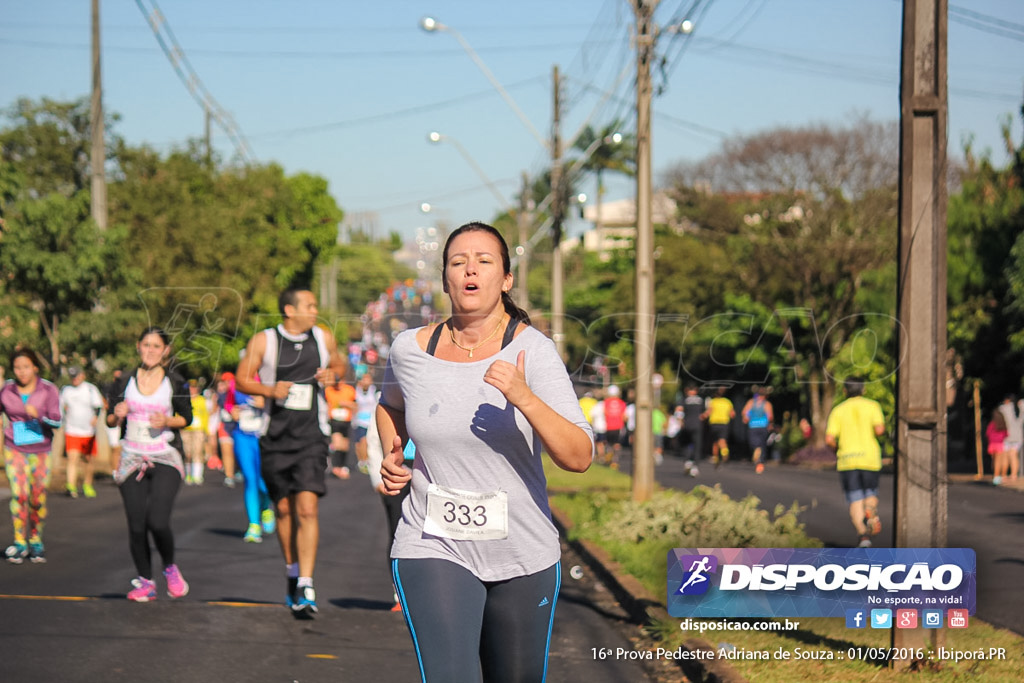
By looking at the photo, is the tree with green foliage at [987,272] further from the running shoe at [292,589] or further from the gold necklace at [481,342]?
the gold necklace at [481,342]

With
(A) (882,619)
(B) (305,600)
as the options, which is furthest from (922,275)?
(B) (305,600)

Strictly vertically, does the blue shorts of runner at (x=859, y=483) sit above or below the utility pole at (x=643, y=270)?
below

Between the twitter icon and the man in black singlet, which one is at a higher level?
the man in black singlet

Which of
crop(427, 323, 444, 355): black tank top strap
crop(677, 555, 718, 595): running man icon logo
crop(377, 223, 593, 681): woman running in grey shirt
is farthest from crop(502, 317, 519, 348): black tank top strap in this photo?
crop(677, 555, 718, 595): running man icon logo

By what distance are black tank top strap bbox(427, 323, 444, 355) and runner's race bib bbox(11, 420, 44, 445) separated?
7.85 meters

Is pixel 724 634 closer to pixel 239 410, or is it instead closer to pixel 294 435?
pixel 294 435

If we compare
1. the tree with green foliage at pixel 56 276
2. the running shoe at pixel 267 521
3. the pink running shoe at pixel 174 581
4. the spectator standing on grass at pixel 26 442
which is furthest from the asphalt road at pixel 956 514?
the tree with green foliage at pixel 56 276

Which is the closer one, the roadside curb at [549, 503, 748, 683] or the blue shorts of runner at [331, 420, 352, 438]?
the roadside curb at [549, 503, 748, 683]

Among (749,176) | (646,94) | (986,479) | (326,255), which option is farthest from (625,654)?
(326,255)

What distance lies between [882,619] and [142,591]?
493cm

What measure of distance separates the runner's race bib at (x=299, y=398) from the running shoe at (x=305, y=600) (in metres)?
1.13

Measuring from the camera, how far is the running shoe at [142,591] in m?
9.07

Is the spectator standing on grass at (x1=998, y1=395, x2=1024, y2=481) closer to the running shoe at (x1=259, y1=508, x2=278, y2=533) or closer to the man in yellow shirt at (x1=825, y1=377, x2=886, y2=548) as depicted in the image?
the man in yellow shirt at (x1=825, y1=377, x2=886, y2=548)

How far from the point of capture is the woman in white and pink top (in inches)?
343
